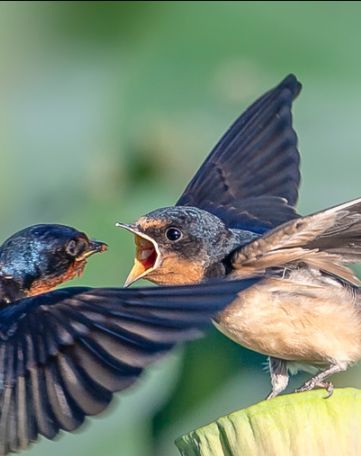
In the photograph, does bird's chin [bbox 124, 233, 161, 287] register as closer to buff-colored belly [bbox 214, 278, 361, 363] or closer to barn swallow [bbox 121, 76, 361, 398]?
barn swallow [bbox 121, 76, 361, 398]

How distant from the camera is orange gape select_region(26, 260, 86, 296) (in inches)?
112

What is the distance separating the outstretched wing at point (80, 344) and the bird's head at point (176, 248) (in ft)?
1.64

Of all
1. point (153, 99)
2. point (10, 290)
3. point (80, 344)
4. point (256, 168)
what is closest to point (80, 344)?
point (80, 344)

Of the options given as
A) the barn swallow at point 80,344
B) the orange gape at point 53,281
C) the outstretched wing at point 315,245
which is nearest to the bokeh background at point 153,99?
the orange gape at point 53,281

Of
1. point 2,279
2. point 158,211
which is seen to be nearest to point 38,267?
point 2,279

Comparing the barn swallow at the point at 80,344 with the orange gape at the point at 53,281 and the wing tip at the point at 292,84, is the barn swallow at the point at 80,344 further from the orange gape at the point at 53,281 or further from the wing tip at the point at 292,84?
the wing tip at the point at 292,84

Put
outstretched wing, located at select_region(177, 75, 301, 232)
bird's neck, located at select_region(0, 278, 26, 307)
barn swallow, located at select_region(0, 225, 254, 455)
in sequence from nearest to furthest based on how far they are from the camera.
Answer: barn swallow, located at select_region(0, 225, 254, 455) < bird's neck, located at select_region(0, 278, 26, 307) < outstretched wing, located at select_region(177, 75, 301, 232)

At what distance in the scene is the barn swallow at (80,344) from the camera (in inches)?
86.1

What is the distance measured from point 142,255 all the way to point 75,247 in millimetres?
205

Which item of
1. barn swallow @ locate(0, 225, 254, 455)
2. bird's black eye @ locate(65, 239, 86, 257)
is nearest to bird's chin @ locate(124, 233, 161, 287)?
bird's black eye @ locate(65, 239, 86, 257)

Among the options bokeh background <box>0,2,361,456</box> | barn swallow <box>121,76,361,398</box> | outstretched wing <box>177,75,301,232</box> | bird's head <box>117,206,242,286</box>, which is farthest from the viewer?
outstretched wing <box>177,75,301,232</box>

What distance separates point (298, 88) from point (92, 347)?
135cm

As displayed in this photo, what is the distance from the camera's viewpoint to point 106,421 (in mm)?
2551

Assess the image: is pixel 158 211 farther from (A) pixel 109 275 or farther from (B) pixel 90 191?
(B) pixel 90 191
